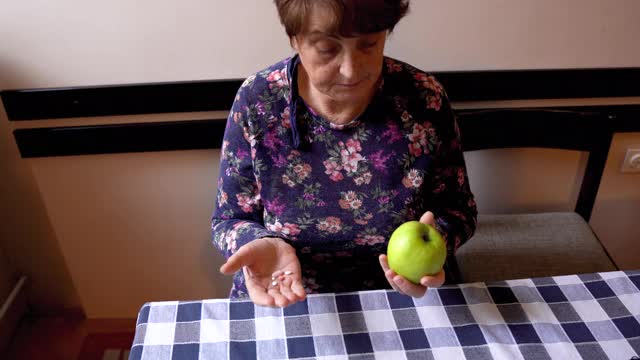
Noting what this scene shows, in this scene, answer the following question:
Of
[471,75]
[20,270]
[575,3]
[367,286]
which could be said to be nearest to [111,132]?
[20,270]

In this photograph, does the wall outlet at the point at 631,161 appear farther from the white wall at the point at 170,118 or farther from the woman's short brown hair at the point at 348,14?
the woman's short brown hair at the point at 348,14

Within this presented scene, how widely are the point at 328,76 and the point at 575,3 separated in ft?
2.83

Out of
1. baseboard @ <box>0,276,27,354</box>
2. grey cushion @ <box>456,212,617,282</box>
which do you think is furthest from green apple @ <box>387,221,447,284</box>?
baseboard @ <box>0,276,27,354</box>

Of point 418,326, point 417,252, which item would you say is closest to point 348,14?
point 417,252

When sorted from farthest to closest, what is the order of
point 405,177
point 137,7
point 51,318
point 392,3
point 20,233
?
point 51,318 → point 20,233 → point 137,7 → point 405,177 → point 392,3

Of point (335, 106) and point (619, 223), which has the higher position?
point (335, 106)

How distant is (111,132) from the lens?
1450 millimetres

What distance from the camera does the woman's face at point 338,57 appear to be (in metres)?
0.88

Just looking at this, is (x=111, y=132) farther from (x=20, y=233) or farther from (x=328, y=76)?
(x=328, y=76)

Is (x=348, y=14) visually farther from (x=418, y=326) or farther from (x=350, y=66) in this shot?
(x=418, y=326)

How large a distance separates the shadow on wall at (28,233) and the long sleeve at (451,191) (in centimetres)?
116

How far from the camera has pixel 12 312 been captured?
1782 millimetres

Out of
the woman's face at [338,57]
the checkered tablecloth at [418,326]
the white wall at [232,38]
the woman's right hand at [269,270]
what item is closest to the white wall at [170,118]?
the white wall at [232,38]

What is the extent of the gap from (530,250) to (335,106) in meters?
0.80
